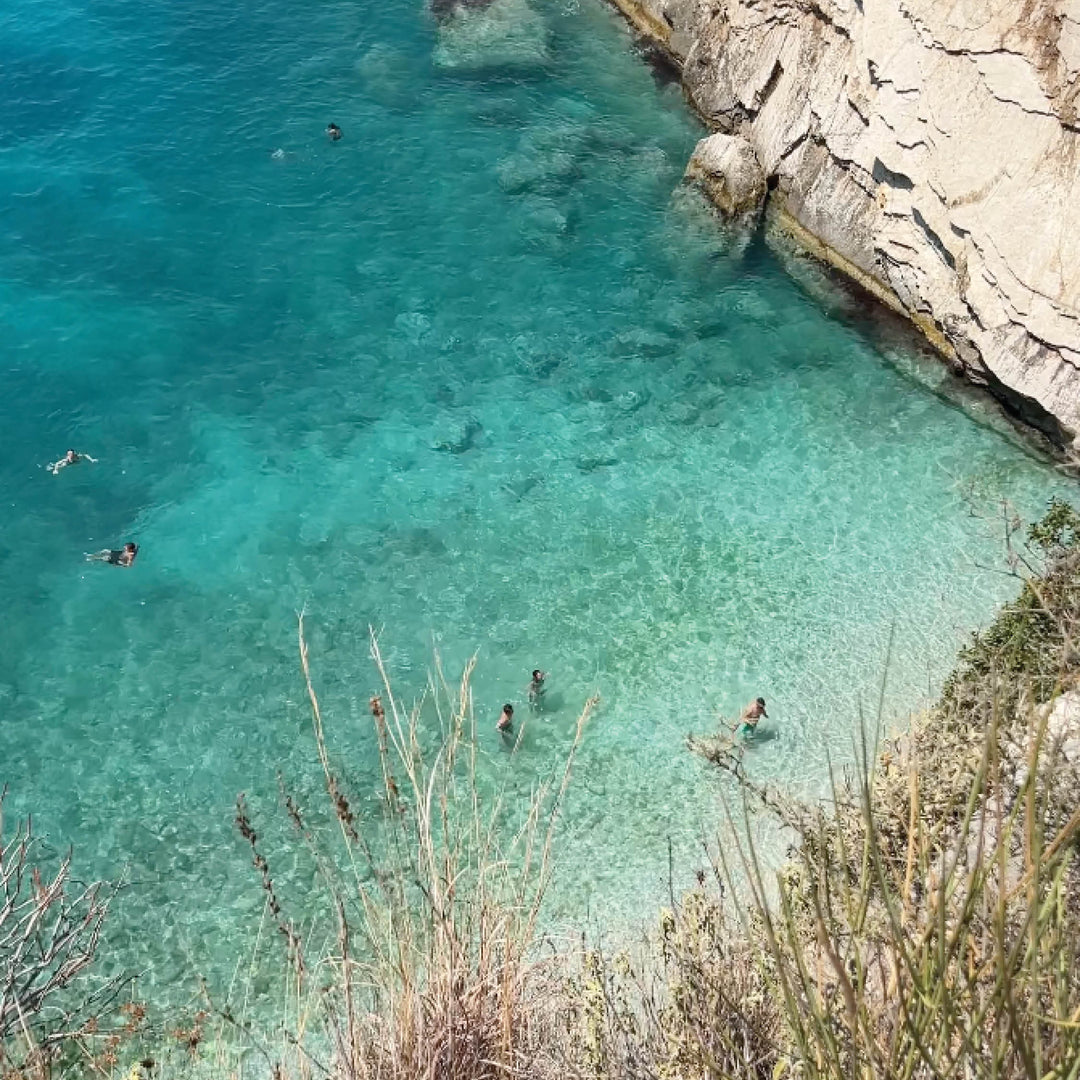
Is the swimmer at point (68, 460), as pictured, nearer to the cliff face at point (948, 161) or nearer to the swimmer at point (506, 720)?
the swimmer at point (506, 720)

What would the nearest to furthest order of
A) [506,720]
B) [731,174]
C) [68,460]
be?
[506,720] < [68,460] < [731,174]

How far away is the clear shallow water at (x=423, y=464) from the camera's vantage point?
1795 centimetres

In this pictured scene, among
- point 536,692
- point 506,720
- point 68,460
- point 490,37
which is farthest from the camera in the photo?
point 490,37

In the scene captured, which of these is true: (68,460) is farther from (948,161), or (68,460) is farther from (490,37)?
(490,37)

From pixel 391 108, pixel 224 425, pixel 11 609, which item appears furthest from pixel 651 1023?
pixel 391 108

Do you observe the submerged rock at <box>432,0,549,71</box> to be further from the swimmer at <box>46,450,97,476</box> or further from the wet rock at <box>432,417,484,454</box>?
the swimmer at <box>46,450,97,476</box>

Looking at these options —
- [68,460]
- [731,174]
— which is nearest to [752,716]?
[68,460]

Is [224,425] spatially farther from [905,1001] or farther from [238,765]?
[905,1001]

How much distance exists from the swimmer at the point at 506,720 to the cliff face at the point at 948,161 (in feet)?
40.0

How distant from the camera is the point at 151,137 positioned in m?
31.7

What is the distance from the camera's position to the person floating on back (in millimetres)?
17266

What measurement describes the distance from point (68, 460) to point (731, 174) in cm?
1743

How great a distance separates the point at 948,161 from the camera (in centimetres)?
2231

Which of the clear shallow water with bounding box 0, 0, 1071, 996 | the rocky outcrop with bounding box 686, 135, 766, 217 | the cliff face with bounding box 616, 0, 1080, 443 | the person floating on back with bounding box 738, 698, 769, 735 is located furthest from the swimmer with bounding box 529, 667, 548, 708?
the rocky outcrop with bounding box 686, 135, 766, 217
